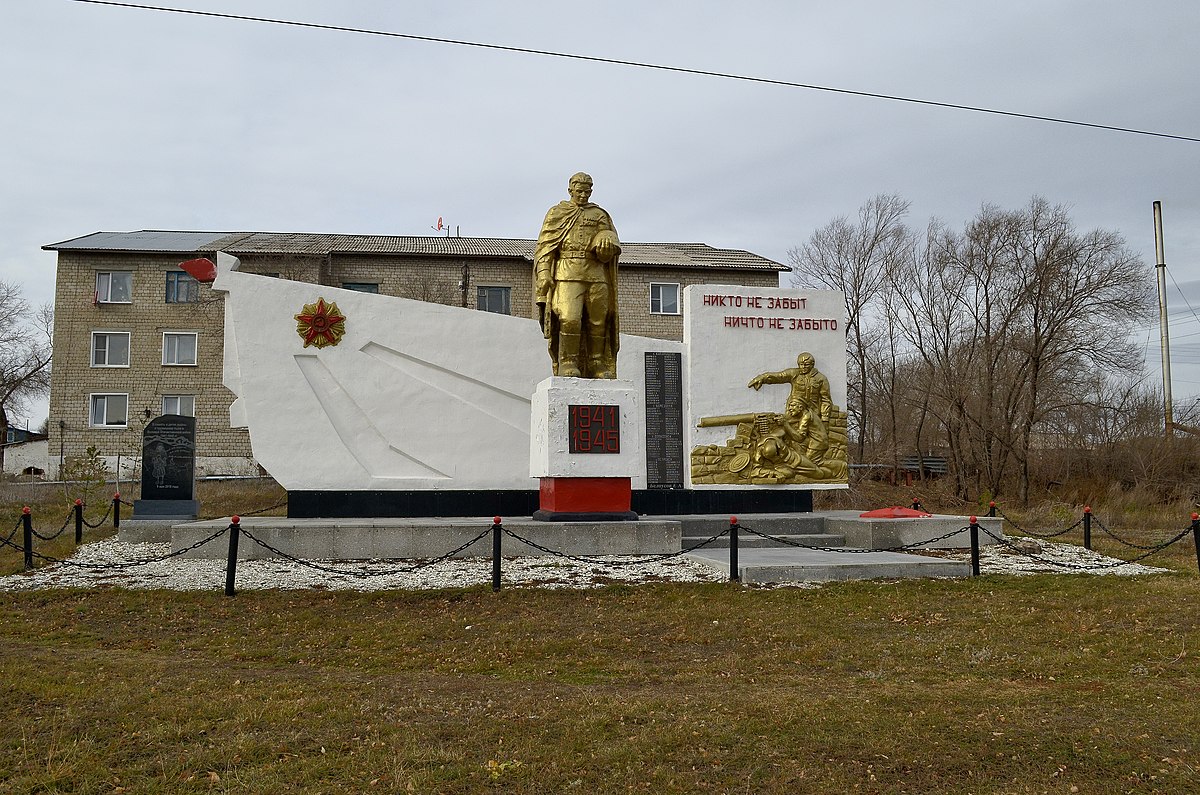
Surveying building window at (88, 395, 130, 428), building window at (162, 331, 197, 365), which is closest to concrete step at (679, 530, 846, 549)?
building window at (162, 331, 197, 365)

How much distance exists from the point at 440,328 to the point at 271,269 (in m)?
15.7

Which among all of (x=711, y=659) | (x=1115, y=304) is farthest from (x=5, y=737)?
(x=1115, y=304)

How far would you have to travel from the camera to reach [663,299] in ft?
102

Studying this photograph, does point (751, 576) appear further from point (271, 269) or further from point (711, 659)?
point (271, 269)

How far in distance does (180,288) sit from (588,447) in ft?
72.0

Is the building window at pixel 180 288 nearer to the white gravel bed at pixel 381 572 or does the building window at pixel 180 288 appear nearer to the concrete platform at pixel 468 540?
the white gravel bed at pixel 381 572

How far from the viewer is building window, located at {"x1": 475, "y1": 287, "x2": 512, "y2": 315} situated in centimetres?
3034

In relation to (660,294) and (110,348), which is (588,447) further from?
(110,348)

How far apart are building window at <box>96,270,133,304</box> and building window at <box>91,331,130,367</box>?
1.14 metres

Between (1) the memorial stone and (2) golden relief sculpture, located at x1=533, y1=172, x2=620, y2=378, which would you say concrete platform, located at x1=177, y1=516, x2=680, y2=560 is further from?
(1) the memorial stone

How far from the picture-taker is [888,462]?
30.9 metres

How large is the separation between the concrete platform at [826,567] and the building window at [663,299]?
19.5 metres

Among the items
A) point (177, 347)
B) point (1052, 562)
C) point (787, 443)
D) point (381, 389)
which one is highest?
point (177, 347)

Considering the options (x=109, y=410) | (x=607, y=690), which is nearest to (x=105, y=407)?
(x=109, y=410)
